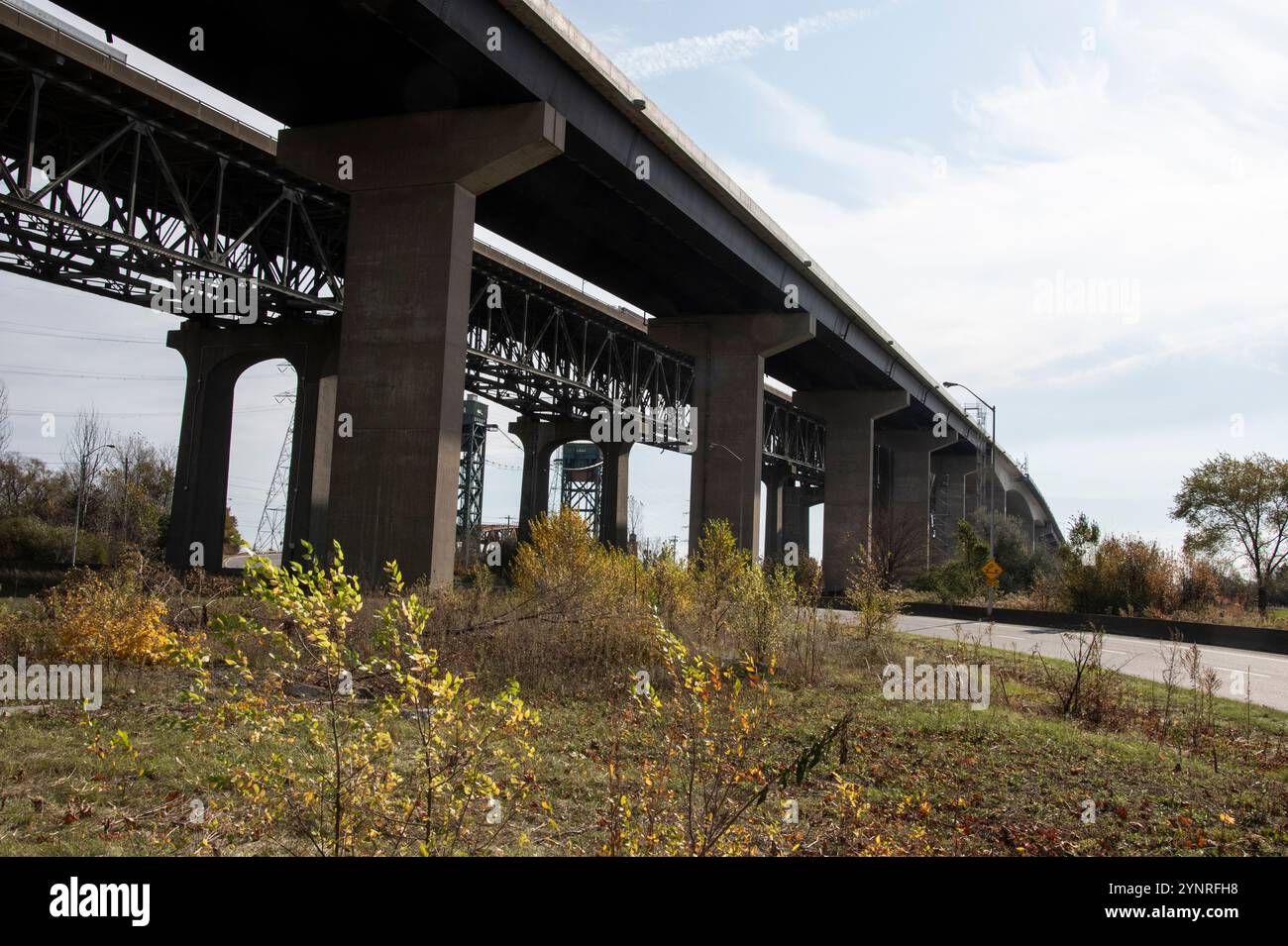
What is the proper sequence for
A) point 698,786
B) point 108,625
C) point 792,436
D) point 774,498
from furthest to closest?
1. point 774,498
2. point 792,436
3. point 108,625
4. point 698,786

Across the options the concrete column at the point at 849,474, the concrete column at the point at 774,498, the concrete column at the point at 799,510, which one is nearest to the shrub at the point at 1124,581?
the concrete column at the point at 849,474

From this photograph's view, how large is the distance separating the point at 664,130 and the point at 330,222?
1443 centimetres

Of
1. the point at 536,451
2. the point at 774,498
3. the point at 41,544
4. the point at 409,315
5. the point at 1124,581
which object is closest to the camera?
the point at 409,315

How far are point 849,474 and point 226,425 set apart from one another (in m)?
32.6

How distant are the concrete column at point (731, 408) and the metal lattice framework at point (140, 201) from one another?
46.9 ft

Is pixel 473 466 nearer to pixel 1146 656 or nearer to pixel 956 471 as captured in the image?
pixel 956 471

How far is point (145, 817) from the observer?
6.55 metres

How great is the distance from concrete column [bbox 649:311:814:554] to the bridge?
9cm

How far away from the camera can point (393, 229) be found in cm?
2172

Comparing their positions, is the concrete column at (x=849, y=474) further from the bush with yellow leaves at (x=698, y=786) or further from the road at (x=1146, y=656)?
the bush with yellow leaves at (x=698, y=786)

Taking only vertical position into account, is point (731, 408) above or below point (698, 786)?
above

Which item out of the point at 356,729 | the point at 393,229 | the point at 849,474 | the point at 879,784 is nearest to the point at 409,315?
the point at 393,229

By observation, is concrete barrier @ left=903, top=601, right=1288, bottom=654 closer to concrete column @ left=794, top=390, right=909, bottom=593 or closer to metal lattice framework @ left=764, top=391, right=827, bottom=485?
concrete column @ left=794, top=390, right=909, bottom=593

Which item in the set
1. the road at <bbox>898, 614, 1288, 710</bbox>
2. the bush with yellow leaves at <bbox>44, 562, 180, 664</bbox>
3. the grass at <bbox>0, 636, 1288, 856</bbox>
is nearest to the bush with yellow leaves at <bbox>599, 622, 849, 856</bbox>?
the grass at <bbox>0, 636, 1288, 856</bbox>
